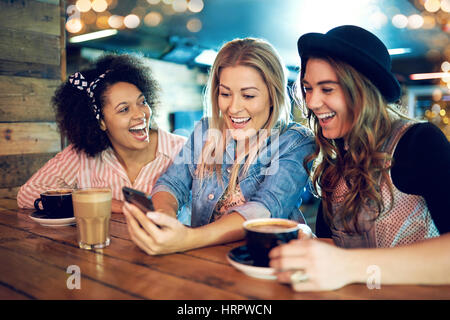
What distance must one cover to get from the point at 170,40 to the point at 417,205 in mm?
4936

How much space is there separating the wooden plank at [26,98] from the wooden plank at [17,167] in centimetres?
24

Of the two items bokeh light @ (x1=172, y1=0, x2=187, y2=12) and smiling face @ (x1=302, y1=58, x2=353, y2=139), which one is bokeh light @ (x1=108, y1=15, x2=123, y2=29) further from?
smiling face @ (x1=302, y1=58, x2=353, y2=139)

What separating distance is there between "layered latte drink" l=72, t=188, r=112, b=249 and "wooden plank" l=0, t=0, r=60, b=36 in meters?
1.66

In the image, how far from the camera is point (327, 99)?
1.30 m

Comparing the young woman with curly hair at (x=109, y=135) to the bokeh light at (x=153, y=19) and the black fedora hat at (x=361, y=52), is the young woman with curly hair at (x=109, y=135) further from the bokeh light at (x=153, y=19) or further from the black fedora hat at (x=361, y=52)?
the bokeh light at (x=153, y=19)

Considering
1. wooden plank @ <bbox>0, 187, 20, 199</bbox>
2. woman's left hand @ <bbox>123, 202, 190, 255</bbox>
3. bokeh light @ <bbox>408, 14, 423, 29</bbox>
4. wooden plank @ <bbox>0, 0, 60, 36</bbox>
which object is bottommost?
wooden plank @ <bbox>0, 187, 20, 199</bbox>

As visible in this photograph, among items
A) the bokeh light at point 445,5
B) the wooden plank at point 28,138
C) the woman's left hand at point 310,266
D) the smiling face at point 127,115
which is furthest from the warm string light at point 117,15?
the woman's left hand at point 310,266

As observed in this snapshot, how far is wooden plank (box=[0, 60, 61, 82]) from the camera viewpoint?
226cm

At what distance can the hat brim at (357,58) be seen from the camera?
1.18 meters

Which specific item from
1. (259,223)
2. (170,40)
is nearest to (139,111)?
(259,223)

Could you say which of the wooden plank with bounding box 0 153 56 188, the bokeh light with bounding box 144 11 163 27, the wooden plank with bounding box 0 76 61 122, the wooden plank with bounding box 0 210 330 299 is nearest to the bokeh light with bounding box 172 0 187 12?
the bokeh light with bounding box 144 11 163 27

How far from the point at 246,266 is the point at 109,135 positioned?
150cm

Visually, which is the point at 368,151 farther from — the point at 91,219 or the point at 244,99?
the point at 91,219
